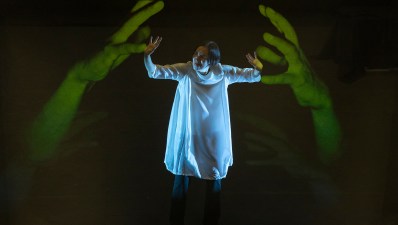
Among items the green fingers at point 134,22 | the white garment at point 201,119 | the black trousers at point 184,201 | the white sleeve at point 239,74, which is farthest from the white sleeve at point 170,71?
the black trousers at point 184,201

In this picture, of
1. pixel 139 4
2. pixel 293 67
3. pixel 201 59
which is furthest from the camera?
pixel 293 67

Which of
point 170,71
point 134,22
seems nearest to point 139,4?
point 134,22

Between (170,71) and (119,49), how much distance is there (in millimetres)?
290

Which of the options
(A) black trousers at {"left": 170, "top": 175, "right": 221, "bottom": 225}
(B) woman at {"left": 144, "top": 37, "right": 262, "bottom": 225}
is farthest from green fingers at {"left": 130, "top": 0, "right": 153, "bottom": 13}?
(A) black trousers at {"left": 170, "top": 175, "right": 221, "bottom": 225}

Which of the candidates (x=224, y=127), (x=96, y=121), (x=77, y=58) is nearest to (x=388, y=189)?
(x=224, y=127)

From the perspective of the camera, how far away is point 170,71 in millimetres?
1786

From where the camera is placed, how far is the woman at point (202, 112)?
1.78 metres

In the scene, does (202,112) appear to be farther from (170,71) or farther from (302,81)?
(302,81)

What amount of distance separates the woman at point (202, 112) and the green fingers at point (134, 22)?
0.21m

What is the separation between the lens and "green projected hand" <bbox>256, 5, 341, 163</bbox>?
198 cm

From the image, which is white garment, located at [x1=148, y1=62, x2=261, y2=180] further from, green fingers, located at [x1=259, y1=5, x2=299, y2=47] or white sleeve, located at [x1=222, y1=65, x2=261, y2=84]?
green fingers, located at [x1=259, y1=5, x2=299, y2=47]

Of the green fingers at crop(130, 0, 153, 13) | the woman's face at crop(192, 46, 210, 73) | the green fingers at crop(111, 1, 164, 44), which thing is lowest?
the woman's face at crop(192, 46, 210, 73)

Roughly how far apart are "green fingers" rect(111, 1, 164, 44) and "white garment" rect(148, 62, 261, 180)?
26 cm

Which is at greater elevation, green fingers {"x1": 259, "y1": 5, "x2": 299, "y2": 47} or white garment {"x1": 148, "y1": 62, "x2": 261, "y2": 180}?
green fingers {"x1": 259, "y1": 5, "x2": 299, "y2": 47}
